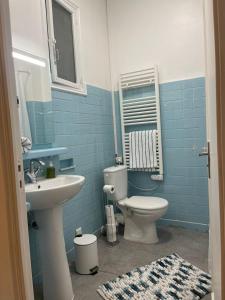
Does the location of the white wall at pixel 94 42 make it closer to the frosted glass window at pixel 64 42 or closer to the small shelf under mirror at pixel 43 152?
the frosted glass window at pixel 64 42

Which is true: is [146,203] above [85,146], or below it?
below

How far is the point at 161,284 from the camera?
1709 mm

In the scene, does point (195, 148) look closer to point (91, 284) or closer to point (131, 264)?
point (131, 264)

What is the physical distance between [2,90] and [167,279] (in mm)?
1674

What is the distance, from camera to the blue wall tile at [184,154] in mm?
2535

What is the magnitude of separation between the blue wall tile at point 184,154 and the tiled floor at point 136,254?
0.71 ft

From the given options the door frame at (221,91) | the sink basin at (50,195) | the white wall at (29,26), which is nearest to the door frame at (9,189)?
the sink basin at (50,195)

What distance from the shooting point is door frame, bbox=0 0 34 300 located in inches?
33.9

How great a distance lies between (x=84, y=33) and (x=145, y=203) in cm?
184

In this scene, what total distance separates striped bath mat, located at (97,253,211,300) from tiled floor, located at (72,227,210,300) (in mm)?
73

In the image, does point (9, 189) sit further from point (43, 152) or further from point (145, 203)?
point (145, 203)

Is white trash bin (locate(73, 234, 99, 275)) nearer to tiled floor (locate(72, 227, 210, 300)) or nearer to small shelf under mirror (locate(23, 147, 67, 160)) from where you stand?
Result: tiled floor (locate(72, 227, 210, 300))

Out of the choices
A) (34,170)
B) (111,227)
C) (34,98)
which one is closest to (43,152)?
(34,170)

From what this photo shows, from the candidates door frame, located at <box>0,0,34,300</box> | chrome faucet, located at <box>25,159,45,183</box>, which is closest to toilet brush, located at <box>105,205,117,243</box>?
chrome faucet, located at <box>25,159,45,183</box>
